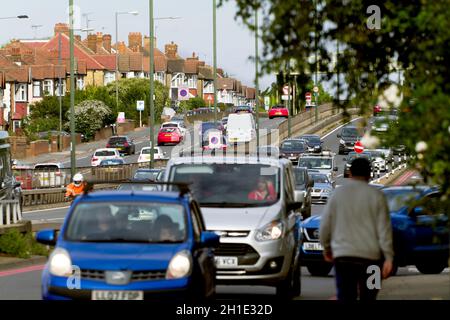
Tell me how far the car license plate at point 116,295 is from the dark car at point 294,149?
6912 cm

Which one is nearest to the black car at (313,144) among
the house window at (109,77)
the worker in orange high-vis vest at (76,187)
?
the worker in orange high-vis vest at (76,187)

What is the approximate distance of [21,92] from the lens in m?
151

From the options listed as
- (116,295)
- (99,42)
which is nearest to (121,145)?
(116,295)

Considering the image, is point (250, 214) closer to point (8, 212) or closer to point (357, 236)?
point (357, 236)

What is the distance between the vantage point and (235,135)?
3824 inches

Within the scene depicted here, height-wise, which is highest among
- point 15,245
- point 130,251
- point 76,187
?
point 130,251

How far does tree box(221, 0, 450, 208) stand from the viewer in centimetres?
1184

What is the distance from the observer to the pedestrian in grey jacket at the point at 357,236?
12.4 m

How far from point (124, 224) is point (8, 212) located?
45.1 ft

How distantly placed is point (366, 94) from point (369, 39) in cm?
67

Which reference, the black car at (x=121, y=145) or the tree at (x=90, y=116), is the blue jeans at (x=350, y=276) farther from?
the tree at (x=90, y=116)

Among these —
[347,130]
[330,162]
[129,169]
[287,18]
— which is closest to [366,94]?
[287,18]

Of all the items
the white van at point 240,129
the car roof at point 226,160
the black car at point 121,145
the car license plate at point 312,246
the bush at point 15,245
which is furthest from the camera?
the black car at point 121,145
